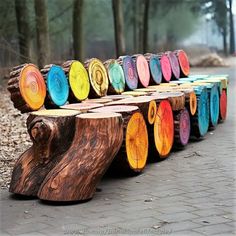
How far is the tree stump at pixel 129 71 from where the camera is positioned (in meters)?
7.33

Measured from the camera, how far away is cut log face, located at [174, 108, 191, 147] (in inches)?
254

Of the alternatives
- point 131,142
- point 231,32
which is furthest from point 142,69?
point 231,32

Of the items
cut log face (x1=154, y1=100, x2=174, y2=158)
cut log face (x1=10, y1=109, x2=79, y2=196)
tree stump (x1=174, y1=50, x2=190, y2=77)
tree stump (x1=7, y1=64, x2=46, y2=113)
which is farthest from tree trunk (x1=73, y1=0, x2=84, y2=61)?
cut log face (x1=10, y1=109, x2=79, y2=196)

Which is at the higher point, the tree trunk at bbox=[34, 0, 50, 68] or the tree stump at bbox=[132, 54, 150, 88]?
the tree trunk at bbox=[34, 0, 50, 68]

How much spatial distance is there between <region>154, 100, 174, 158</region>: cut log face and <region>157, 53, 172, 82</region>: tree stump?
7.18 ft

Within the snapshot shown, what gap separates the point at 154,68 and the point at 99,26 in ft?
93.0

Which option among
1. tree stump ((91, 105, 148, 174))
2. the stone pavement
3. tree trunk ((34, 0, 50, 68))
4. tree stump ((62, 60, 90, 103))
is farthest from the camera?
tree trunk ((34, 0, 50, 68))

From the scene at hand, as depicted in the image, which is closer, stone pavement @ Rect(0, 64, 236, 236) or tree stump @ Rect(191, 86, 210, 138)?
stone pavement @ Rect(0, 64, 236, 236)

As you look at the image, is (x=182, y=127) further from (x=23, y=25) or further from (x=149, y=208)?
(x=23, y=25)

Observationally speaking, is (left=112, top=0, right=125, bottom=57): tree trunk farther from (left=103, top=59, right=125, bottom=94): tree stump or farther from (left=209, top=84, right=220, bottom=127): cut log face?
(left=103, top=59, right=125, bottom=94): tree stump

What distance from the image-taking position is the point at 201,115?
7312 mm

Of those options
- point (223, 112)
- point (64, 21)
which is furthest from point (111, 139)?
point (64, 21)

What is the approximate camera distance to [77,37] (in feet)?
49.1

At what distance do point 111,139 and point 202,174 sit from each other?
3.83ft
